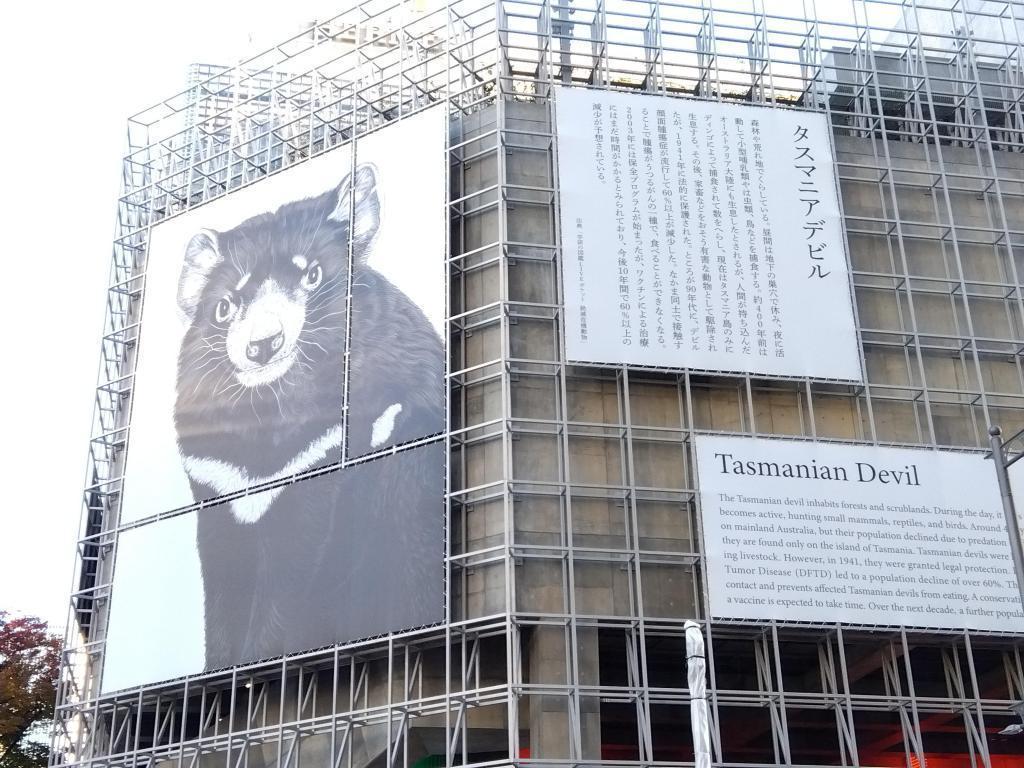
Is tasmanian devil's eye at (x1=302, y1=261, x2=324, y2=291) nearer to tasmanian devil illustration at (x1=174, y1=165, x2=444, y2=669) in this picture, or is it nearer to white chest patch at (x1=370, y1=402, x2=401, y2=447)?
tasmanian devil illustration at (x1=174, y1=165, x2=444, y2=669)

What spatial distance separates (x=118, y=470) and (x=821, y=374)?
13.5 meters

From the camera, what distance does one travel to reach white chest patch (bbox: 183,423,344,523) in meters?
21.3

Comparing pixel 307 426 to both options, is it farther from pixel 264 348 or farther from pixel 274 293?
pixel 274 293

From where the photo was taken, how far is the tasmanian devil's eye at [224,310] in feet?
77.3

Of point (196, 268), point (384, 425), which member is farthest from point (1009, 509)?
point (196, 268)

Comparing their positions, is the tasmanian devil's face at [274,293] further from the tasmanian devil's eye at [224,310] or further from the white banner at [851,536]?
the white banner at [851,536]

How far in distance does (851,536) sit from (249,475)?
33.3 feet

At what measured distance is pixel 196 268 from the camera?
24.5 metres

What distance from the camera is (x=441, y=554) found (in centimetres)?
1933

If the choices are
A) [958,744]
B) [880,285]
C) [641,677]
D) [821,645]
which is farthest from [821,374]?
[958,744]

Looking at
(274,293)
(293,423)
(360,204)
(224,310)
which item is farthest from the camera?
(224,310)

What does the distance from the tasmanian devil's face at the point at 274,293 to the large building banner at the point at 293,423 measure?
37mm

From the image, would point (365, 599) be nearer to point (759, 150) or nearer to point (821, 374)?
point (821, 374)

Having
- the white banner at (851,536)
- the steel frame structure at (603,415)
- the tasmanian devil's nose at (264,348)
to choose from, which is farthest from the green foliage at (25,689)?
the white banner at (851,536)
